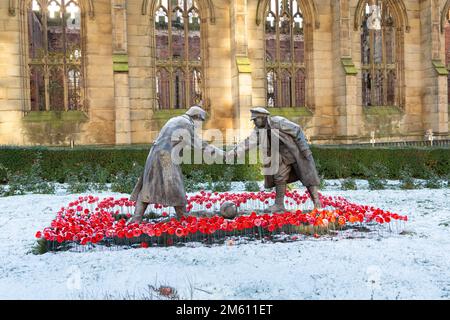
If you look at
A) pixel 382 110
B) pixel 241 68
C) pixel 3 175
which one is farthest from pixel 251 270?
pixel 382 110

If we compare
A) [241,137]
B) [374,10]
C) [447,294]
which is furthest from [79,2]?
[447,294]

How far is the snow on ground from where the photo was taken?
3645 mm

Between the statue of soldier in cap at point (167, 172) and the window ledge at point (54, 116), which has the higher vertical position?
the window ledge at point (54, 116)

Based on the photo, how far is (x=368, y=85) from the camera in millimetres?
18859

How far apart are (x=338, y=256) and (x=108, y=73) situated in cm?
1217

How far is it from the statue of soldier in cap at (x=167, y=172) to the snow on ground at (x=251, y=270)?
0.94 meters

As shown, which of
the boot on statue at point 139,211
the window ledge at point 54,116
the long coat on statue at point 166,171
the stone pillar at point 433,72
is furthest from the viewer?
the stone pillar at point 433,72

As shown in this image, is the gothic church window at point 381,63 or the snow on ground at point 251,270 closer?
the snow on ground at point 251,270

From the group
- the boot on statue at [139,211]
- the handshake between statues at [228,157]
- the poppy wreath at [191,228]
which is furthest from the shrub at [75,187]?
the boot on statue at [139,211]

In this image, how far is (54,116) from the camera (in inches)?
578

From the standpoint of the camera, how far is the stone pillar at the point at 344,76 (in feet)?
52.6

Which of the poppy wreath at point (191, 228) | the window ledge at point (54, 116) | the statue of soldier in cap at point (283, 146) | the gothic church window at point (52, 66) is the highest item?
the gothic church window at point (52, 66)

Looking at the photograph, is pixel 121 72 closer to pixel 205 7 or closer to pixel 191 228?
pixel 205 7

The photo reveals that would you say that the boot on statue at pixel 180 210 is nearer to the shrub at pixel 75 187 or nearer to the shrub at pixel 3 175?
the shrub at pixel 75 187
